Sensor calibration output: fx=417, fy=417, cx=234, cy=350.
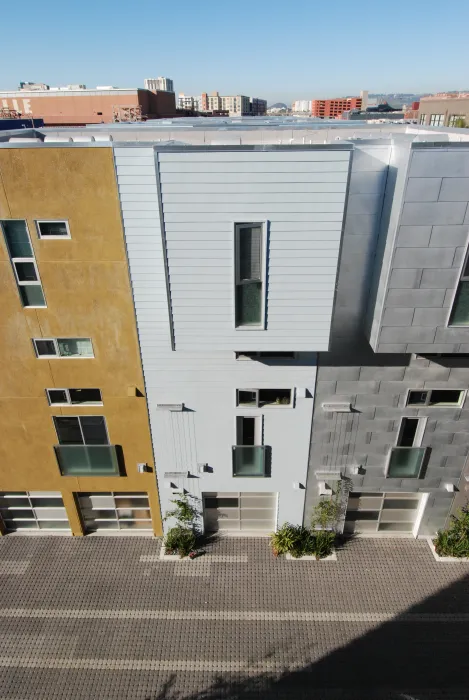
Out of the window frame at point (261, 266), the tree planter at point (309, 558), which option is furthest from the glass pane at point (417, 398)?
the tree planter at point (309, 558)

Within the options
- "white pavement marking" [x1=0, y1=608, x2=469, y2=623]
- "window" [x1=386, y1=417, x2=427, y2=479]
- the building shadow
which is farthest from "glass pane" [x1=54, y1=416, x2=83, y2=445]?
"window" [x1=386, y1=417, x2=427, y2=479]

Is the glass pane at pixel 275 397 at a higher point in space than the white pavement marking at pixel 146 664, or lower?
higher

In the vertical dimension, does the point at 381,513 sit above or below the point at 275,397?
below

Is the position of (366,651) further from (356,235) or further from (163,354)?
(356,235)

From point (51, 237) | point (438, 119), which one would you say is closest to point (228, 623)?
point (51, 237)

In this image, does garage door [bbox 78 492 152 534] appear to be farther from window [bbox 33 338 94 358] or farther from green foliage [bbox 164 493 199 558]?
window [bbox 33 338 94 358]

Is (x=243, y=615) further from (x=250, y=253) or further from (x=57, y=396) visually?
(x=250, y=253)

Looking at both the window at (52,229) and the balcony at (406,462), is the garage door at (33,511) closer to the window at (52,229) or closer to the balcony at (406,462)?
the window at (52,229)
